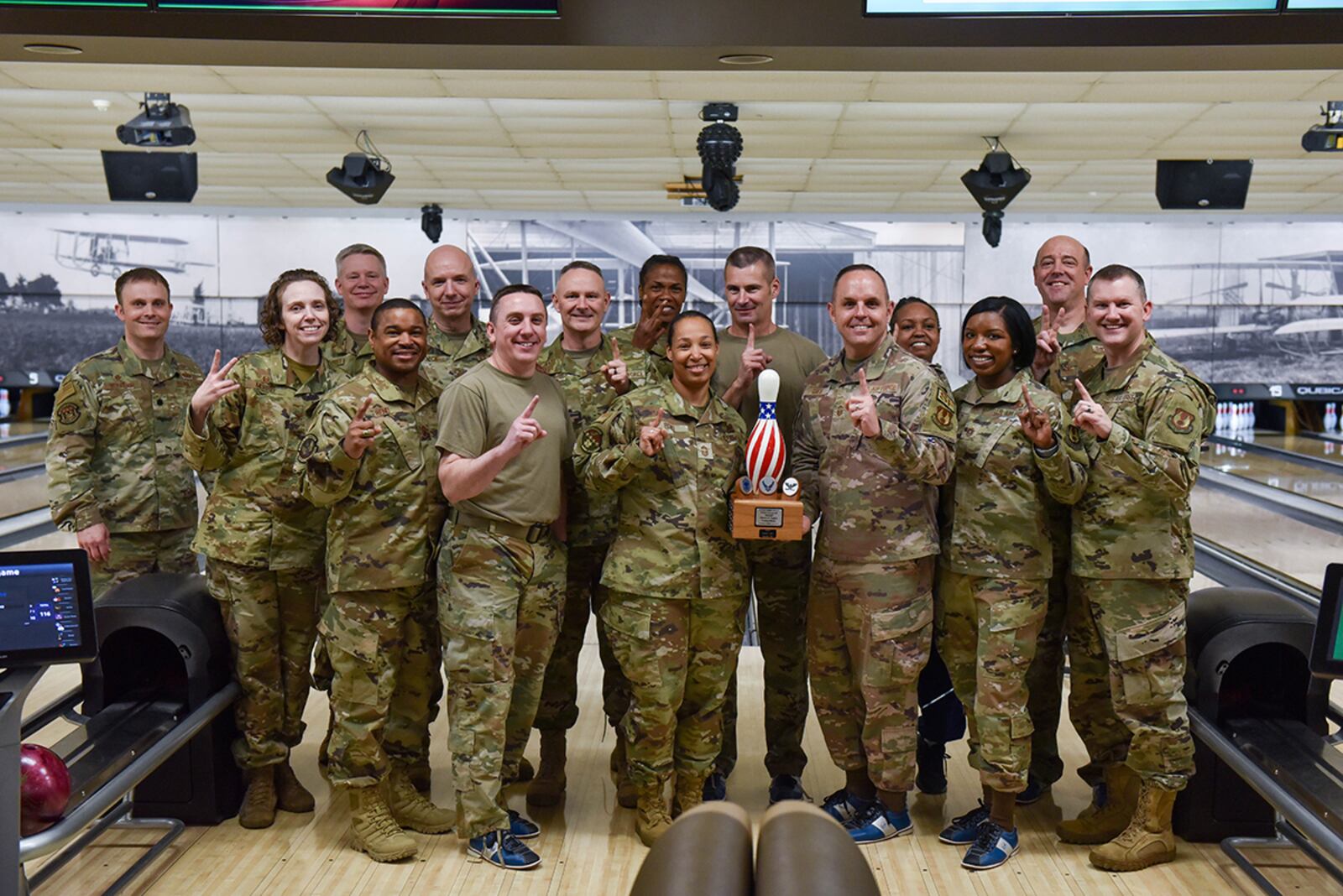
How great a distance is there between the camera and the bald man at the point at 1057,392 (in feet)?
10.6

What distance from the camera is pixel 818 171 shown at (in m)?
8.21

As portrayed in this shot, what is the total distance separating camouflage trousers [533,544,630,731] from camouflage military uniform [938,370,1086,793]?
3.14 feet

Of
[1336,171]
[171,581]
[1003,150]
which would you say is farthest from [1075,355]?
[1336,171]

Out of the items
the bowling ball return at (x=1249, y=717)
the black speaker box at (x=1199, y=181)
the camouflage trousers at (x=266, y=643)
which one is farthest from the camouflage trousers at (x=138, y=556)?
the black speaker box at (x=1199, y=181)

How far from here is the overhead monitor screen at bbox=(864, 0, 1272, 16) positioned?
7.61ft

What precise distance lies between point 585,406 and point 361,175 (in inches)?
164

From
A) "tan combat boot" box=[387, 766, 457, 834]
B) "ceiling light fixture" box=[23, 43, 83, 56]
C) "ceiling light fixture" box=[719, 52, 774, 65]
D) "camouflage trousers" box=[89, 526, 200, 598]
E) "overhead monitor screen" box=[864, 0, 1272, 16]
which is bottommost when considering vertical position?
"tan combat boot" box=[387, 766, 457, 834]

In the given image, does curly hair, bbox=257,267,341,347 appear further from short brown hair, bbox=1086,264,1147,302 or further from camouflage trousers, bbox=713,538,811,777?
short brown hair, bbox=1086,264,1147,302

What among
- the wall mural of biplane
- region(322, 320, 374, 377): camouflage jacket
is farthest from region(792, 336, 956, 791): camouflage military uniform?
the wall mural of biplane

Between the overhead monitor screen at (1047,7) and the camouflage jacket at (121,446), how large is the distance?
2391 mm

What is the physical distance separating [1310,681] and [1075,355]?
3.35 ft

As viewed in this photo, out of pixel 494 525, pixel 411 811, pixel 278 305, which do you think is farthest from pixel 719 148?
pixel 411 811

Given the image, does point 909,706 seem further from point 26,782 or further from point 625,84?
point 625,84

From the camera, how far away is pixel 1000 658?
3.01m
